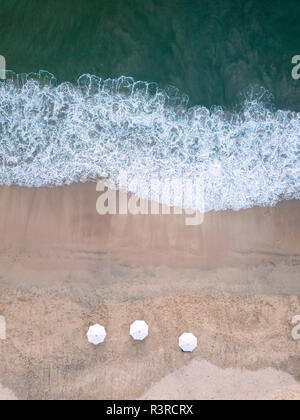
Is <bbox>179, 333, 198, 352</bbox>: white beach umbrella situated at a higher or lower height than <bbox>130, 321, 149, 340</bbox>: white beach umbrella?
lower

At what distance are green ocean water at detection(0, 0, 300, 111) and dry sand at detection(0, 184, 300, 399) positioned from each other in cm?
190

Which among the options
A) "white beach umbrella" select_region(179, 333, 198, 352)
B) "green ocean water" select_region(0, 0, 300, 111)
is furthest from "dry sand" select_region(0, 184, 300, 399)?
"green ocean water" select_region(0, 0, 300, 111)

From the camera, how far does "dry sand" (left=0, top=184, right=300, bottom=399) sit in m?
5.21

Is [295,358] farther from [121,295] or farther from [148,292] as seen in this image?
[121,295]

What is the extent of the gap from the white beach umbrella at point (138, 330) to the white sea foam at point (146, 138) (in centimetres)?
201

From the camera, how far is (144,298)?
5430 mm

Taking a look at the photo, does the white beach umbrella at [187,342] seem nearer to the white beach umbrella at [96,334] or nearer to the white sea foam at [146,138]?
the white beach umbrella at [96,334]

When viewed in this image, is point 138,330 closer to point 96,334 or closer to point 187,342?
point 96,334

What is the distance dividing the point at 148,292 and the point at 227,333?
1245mm

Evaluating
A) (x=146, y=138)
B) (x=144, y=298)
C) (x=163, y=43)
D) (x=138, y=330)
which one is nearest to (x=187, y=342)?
(x=138, y=330)

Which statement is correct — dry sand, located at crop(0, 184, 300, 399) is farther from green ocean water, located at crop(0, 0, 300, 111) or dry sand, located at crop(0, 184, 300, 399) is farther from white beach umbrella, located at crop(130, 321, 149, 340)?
green ocean water, located at crop(0, 0, 300, 111)

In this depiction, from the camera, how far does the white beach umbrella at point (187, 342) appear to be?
5145 mm

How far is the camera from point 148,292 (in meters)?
5.45
